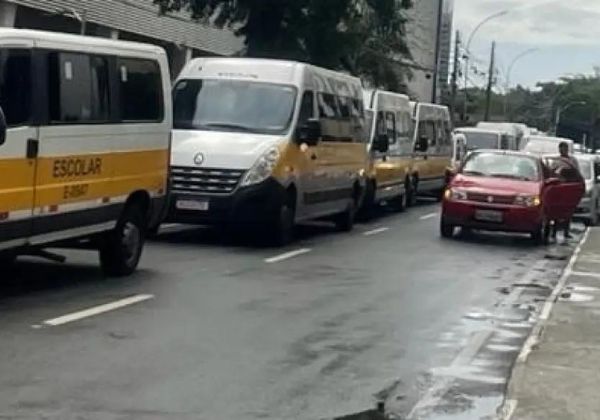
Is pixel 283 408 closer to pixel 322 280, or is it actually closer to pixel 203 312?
pixel 203 312

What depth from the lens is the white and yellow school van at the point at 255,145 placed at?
62.4 feet

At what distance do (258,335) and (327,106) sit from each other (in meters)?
11.1

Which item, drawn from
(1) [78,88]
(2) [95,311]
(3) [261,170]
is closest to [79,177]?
(1) [78,88]

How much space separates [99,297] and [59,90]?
196 cm

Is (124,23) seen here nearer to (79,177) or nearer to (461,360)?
(79,177)

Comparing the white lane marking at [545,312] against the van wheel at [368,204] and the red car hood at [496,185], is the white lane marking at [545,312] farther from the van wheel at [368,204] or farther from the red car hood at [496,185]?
the van wheel at [368,204]

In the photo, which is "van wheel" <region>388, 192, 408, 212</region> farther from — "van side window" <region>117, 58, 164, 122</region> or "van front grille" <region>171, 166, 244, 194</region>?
"van side window" <region>117, 58, 164, 122</region>

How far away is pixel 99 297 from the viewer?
1323cm

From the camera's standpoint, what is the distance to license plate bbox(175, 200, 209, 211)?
62.3 ft

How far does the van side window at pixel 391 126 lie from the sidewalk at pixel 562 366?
45.9 ft

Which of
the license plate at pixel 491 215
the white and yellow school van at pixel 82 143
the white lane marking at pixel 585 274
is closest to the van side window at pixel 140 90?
the white and yellow school van at pixel 82 143

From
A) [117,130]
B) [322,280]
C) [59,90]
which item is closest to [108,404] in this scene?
[59,90]

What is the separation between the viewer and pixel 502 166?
2559 centimetres

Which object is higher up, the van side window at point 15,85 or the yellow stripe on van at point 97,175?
the van side window at point 15,85
